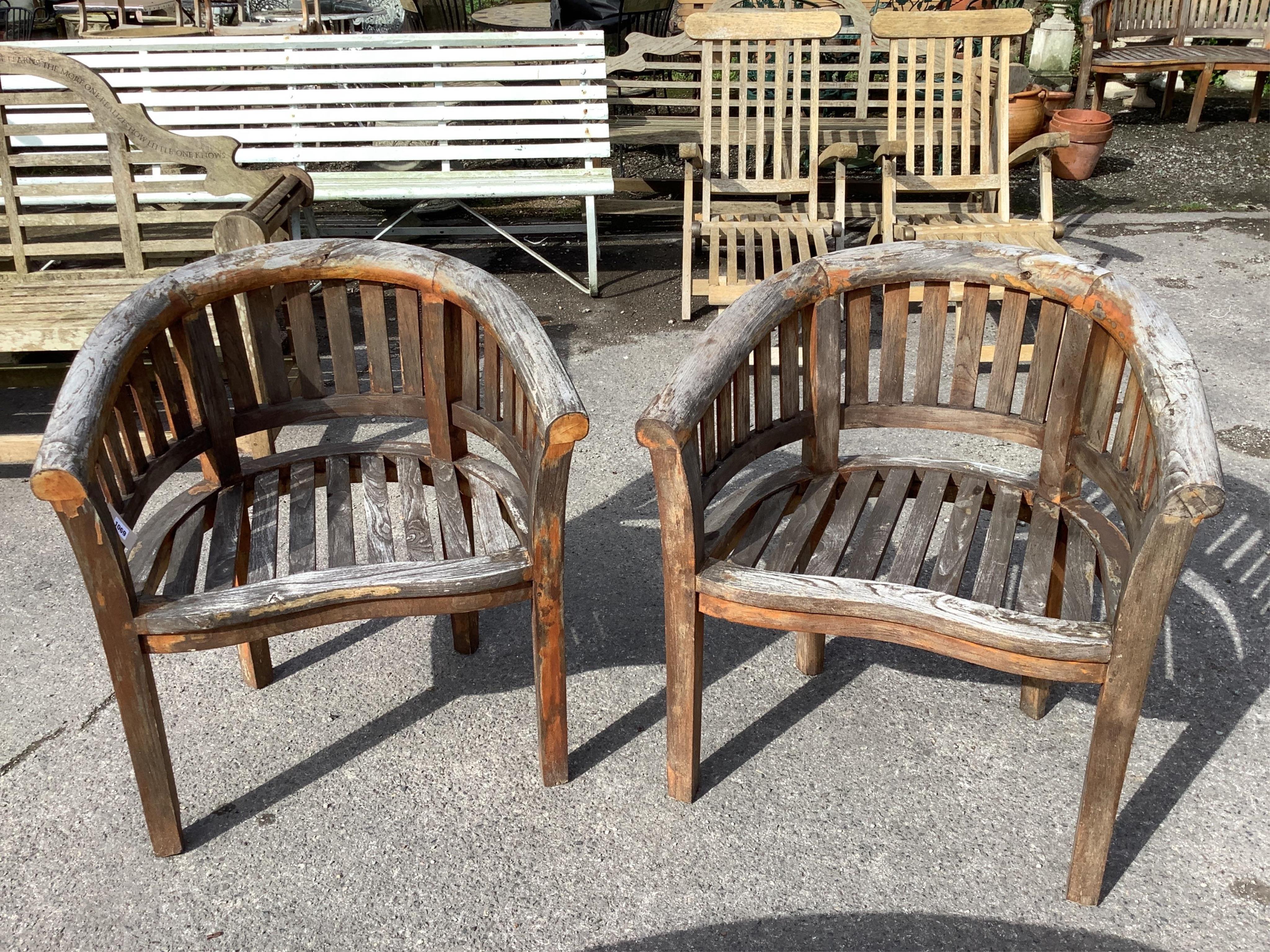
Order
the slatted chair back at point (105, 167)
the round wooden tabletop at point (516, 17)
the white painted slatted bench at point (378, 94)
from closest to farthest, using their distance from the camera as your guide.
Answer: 1. the slatted chair back at point (105, 167)
2. the white painted slatted bench at point (378, 94)
3. the round wooden tabletop at point (516, 17)

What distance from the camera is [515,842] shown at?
7.97ft

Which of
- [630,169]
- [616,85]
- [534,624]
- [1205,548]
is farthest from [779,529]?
[630,169]

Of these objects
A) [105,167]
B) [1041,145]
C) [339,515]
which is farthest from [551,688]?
[1041,145]

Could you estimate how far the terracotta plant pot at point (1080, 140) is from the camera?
7.46m

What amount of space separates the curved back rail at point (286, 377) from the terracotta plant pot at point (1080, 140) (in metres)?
5.86

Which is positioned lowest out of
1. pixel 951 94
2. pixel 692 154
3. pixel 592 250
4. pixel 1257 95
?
pixel 592 250

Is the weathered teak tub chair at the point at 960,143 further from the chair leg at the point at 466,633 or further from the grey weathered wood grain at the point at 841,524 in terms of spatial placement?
the chair leg at the point at 466,633

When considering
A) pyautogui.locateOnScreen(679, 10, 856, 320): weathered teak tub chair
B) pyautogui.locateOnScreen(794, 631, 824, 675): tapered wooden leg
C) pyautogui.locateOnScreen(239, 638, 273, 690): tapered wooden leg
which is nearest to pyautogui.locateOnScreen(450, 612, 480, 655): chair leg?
pyautogui.locateOnScreen(239, 638, 273, 690): tapered wooden leg

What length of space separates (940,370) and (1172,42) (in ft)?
28.8

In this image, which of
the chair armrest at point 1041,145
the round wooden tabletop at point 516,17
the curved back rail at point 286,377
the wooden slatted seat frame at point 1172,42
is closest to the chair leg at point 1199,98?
the wooden slatted seat frame at point 1172,42

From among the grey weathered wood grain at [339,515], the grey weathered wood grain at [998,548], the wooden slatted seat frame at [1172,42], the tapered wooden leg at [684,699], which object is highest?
the wooden slatted seat frame at [1172,42]

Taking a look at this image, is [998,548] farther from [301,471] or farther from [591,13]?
[591,13]

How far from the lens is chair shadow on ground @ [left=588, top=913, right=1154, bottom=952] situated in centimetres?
216

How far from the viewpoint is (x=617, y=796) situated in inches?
101
